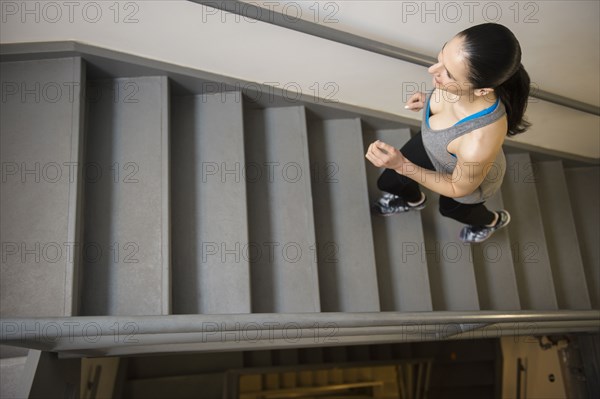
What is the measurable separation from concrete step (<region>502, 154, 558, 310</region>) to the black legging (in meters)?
0.76

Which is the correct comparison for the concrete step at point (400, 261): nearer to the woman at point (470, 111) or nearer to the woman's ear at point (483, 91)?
the woman at point (470, 111)

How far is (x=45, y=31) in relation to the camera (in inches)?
84.5

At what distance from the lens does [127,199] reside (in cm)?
228

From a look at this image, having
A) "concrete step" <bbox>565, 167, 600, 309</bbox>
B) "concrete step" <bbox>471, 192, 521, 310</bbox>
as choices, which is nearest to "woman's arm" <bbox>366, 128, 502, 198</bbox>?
"concrete step" <bbox>471, 192, 521, 310</bbox>

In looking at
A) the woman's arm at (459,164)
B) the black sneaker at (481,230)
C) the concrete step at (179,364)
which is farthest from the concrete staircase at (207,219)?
the concrete step at (179,364)

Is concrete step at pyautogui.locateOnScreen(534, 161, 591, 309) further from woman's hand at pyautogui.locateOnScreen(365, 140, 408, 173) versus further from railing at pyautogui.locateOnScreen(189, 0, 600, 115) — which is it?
woman's hand at pyautogui.locateOnScreen(365, 140, 408, 173)

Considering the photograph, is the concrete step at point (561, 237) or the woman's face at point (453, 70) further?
the concrete step at point (561, 237)

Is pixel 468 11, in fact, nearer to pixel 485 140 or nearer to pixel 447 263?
pixel 485 140

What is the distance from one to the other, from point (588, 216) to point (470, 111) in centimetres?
251

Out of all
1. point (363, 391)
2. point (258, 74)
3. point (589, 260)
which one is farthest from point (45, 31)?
point (363, 391)

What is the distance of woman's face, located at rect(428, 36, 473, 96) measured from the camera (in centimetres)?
149

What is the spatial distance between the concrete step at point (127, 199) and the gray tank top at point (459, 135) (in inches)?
43.4

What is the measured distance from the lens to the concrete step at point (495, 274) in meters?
3.11

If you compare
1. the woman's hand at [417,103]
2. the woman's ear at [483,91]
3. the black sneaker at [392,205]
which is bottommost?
the woman's ear at [483,91]
